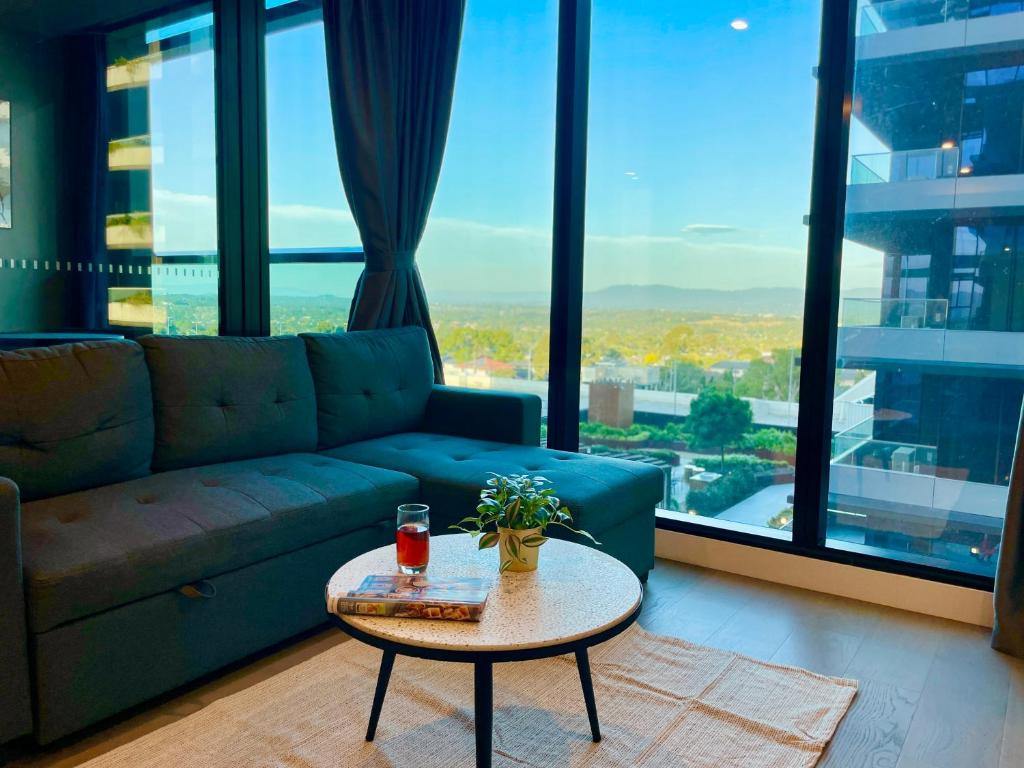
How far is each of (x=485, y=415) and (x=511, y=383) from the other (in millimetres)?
627

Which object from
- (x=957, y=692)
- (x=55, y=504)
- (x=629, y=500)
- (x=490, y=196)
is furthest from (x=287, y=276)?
(x=957, y=692)

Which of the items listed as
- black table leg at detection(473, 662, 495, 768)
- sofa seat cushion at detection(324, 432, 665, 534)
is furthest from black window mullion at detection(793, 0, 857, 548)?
black table leg at detection(473, 662, 495, 768)

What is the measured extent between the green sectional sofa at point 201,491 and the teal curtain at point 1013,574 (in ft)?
3.73

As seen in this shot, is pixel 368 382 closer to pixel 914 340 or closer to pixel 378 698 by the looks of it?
pixel 378 698

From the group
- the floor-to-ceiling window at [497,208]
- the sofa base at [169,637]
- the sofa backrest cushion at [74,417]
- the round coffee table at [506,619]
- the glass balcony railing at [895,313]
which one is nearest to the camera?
the round coffee table at [506,619]

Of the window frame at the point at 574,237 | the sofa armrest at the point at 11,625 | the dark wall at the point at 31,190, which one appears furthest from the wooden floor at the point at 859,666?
the dark wall at the point at 31,190

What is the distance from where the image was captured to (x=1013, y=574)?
2516 mm

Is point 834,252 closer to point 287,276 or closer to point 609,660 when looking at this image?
point 609,660

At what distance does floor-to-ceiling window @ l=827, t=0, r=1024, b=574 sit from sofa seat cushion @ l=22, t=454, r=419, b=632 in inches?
69.7

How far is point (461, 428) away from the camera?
3461 millimetres

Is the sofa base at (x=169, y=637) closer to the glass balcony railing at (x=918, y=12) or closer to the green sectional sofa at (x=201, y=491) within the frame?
the green sectional sofa at (x=201, y=491)

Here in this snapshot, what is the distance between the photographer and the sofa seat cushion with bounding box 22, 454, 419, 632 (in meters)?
1.83

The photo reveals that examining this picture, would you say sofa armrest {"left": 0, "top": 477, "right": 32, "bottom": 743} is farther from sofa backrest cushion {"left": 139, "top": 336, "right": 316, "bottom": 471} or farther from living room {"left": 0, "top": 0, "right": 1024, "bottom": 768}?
sofa backrest cushion {"left": 139, "top": 336, "right": 316, "bottom": 471}

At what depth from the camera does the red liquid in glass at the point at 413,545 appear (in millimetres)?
1770
